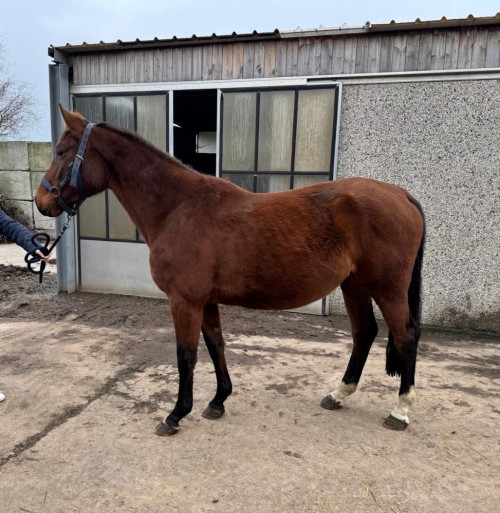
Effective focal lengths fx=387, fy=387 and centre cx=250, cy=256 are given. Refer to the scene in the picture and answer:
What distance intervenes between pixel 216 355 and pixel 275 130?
3.38m

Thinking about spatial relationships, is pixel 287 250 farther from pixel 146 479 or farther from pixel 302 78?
pixel 302 78

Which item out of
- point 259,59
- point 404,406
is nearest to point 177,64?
point 259,59

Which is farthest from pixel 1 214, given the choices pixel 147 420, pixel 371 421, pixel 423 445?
pixel 423 445

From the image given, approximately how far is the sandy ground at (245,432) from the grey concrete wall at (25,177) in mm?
9114

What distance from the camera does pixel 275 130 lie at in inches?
199

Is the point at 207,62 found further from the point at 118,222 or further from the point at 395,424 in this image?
the point at 395,424

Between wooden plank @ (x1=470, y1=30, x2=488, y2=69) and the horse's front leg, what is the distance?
4.25 metres

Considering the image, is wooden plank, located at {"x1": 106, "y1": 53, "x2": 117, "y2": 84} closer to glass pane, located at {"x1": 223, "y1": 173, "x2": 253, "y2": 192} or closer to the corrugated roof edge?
the corrugated roof edge

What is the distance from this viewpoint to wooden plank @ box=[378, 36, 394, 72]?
14.8ft

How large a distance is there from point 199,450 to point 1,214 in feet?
6.57

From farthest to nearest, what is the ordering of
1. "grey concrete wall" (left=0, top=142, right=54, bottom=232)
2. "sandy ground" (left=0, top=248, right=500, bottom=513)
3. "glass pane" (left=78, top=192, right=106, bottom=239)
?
1. "grey concrete wall" (left=0, top=142, right=54, bottom=232)
2. "glass pane" (left=78, top=192, right=106, bottom=239)
3. "sandy ground" (left=0, top=248, right=500, bottom=513)

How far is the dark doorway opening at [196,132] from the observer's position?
6903mm

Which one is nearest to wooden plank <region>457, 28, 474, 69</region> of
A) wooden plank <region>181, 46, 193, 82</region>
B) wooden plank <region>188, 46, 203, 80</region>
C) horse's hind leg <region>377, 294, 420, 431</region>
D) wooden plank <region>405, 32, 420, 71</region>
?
wooden plank <region>405, 32, 420, 71</region>

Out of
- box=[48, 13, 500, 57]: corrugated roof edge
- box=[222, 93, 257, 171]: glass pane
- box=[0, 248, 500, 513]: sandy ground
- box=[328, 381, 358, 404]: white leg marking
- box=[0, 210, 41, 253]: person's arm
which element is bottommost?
box=[0, 248, 500, 513]: sandy ground
